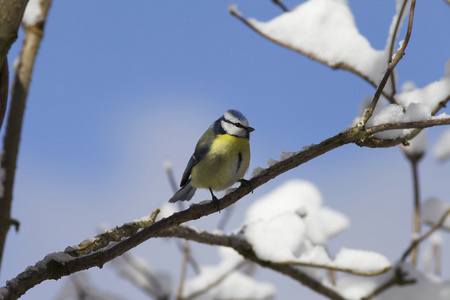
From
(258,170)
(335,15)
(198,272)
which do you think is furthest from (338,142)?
(198,272)

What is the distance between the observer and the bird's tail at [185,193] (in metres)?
2.60

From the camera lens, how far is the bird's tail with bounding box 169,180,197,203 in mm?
2596

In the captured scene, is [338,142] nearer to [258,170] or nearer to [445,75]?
[258,170]

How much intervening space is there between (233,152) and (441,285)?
3.69 ft

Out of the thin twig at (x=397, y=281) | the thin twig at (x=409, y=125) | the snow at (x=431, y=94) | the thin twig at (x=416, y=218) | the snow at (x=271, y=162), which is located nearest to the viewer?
the thin twig at (x=409, y=125)

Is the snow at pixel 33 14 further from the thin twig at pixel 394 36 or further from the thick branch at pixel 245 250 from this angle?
the thin twig at pixel 394 36

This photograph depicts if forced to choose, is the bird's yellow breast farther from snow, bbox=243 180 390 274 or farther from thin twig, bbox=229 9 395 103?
thin twig, bbox=229 9 395 103

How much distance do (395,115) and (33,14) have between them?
2049mm

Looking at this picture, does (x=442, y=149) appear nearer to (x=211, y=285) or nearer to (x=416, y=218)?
(x=416, y=218)

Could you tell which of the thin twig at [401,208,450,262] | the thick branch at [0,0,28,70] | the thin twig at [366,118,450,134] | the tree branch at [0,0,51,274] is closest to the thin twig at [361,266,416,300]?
the thin twig at [401,208,450,262]

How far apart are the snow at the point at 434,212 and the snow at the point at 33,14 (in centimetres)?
222

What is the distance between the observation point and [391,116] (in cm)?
136

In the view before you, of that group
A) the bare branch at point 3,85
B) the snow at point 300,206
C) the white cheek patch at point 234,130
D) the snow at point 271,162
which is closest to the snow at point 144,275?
the snow at point 300,206

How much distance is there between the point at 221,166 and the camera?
2.47 m
